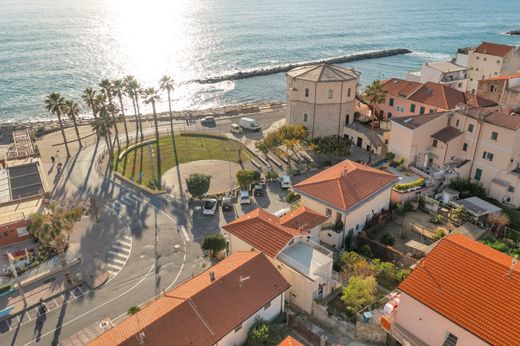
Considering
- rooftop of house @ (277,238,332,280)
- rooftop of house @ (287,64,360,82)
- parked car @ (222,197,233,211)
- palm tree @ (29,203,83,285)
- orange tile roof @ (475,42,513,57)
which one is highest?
orange tile roof @ (475,42,513,57)

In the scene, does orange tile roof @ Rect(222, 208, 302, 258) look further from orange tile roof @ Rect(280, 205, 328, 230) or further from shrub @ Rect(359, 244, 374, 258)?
shrub @ Rect(359, 244, 374, 258)

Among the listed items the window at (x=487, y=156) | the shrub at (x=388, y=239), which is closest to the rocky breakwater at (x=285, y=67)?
the window at (x=487, y=156)

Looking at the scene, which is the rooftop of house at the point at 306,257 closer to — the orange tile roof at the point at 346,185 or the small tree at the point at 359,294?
the small tree at the point at 359,294

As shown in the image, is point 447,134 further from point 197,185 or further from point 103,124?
point 103,124

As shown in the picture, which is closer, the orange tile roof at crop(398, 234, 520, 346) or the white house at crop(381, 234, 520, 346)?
the orange tile roof at crop(398, 234, 520, 346)

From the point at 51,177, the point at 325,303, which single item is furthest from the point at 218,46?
the point at 325,303

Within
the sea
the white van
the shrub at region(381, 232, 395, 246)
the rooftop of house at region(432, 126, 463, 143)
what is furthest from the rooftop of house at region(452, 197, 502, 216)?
the sea
